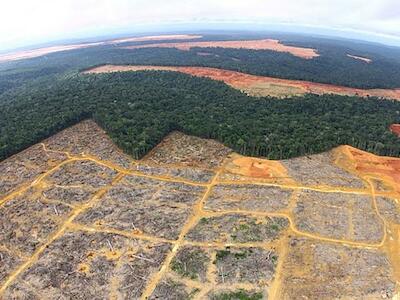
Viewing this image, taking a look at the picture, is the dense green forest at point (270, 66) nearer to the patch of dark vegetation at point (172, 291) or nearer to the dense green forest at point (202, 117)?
the dense green forest at point (202, 117)

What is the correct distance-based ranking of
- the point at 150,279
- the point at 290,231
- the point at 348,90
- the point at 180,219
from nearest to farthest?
the point at 150,279
the point at 290,231
the point at 180,219
the point at 348,90

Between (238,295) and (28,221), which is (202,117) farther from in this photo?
(238,295)

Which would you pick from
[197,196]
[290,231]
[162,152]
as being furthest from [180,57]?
[290,231]

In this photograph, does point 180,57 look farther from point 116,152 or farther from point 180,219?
point 180,219

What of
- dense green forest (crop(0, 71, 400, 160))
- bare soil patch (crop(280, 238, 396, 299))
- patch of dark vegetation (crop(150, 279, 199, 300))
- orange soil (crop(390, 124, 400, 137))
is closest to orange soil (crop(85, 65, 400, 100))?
dense green forest (crop(0, 71, 400, 160))

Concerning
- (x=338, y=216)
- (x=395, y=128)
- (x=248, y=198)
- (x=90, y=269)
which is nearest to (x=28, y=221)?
(x=90, y=269)

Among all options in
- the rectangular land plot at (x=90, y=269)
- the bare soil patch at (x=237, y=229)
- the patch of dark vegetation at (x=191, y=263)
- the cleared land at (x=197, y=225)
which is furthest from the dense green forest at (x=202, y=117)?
the patch of dark vegetation at (x=191, y=263)

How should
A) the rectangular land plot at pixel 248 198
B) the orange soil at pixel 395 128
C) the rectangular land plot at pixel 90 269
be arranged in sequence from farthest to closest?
the orange soil at pixel 395 128, the rectangular land plot at pixel 248 198, the rectangular land plot at pixel 90 269
